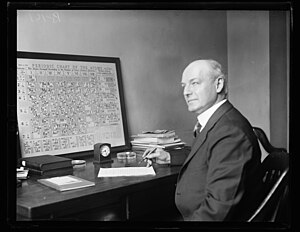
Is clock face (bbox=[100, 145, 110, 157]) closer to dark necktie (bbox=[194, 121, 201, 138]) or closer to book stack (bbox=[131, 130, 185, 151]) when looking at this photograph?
book stack (bbox=[131, 130, 185, 151])

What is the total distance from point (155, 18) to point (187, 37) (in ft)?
0.48

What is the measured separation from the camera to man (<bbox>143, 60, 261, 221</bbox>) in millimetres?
1303

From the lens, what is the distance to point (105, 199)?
134 cm

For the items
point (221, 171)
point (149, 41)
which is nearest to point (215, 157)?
point (221, 171)

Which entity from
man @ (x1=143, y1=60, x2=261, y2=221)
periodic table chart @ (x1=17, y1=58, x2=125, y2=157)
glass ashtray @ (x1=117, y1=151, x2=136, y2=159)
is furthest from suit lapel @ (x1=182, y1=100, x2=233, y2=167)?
periodic table chart @ (x1=17, y1=58, x2=125, y2=157)

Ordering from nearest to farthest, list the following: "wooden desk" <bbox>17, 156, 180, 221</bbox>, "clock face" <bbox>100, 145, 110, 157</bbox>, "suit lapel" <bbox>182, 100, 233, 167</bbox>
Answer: "wooden desk" <bbox>17, 156, 180, 221</bbox> → "suit lapel" <bbox>182, 100, 233, 167</bbox> → "clock face" <bbox>100, 145, 110, 157</bbox>

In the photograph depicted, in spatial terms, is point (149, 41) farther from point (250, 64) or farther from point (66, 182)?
point (66, 182)

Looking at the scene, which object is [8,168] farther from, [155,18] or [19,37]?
[155,18]


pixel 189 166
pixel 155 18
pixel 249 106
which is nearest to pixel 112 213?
pixel 189 166

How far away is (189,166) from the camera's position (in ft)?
4.57

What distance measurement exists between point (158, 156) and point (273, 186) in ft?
1.51

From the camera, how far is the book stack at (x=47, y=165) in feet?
4.61

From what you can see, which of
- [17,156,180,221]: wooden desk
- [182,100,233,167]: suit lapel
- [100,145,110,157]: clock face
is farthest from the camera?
[100,145,110,157]: clock face

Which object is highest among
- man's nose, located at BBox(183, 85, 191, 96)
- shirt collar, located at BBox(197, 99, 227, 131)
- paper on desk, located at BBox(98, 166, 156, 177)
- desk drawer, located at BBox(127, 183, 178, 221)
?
man's nose, located at BBox(183, 85, 191, 96)
